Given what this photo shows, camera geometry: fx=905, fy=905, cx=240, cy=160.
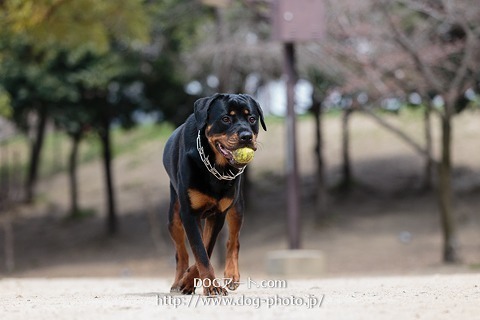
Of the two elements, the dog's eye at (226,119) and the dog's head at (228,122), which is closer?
the dog's head at (228,122)

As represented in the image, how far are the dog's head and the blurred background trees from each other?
423 inches

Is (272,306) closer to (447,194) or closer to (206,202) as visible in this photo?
(206,202)

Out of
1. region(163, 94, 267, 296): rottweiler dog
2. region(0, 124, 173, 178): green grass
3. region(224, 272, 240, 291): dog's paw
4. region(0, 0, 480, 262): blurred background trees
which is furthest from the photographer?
region(0, 124, 173, 178): green grass

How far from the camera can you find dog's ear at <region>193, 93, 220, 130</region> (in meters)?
7.98

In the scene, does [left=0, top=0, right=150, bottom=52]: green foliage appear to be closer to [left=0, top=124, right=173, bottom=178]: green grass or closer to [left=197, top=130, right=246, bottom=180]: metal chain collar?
[left=197, top=130, right=246, bottom=180]: metal chain collar

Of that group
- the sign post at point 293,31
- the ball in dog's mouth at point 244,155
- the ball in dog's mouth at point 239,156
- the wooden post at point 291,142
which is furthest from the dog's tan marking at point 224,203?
the wooden post at point 291,142

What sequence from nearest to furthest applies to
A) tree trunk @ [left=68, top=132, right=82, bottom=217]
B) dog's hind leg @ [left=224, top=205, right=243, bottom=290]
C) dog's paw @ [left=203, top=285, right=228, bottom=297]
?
1. dog's paw @ [left=203, top=285, right=228, bottom=297]
2. dog's hind leg @ [left=224, top=205, right=243, bottom=290]
3. tree trunk @ [left=68, top=132, right=82, bottom=217]

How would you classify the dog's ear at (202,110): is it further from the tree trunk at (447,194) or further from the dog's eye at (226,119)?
the tree trunk at (447,194)

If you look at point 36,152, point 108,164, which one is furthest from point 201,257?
point 36,152

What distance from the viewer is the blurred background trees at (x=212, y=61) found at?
20.0 m

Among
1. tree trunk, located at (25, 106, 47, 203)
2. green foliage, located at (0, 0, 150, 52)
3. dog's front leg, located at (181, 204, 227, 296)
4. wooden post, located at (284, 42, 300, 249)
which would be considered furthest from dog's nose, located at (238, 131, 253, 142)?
tree trunk, located at (25, 106, 47, 203)

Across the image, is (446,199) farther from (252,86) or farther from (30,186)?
(30,186)

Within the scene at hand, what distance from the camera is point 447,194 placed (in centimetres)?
1966

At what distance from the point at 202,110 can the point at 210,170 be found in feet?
1.77
